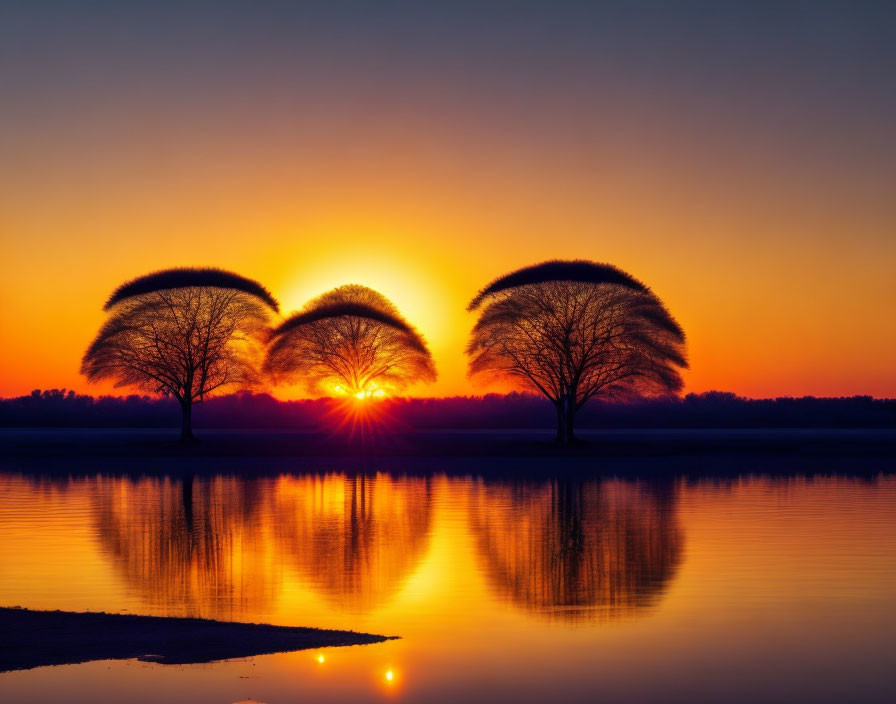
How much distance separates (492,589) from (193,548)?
6.32 meters

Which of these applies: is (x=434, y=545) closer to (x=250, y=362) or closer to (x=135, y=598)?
(x=135, y=598)

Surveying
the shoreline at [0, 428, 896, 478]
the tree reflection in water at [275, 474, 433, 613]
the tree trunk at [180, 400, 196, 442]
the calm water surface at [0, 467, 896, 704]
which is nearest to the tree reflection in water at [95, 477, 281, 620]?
the calm water surface at [0, 467, 896, 704]

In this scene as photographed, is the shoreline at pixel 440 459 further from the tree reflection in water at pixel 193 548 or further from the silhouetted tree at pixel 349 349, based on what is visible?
the tree reflection in water at pixel 193 548

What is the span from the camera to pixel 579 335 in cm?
6059

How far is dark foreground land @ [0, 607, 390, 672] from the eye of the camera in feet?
32.4

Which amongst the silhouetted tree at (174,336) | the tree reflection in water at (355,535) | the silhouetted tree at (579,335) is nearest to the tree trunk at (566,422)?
the silhouetted tree at (579,335)

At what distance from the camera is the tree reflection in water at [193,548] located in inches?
520

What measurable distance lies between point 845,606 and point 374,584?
6085 mm

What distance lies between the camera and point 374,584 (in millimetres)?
14344

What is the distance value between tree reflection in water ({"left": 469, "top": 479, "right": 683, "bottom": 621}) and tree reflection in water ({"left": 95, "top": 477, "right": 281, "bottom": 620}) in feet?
11.3

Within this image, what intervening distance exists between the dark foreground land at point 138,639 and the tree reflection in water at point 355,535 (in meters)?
1.78

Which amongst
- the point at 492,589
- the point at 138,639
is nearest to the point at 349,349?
the point at 492,589

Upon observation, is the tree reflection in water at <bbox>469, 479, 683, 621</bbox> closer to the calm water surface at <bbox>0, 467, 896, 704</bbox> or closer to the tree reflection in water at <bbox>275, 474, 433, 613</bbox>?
the calm water surface at <bbox>0, 467, 896, 704</bbox>

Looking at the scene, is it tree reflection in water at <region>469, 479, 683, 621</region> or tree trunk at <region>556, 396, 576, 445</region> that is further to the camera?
tree trunk at <region>556, 396, 576, 445</region>
